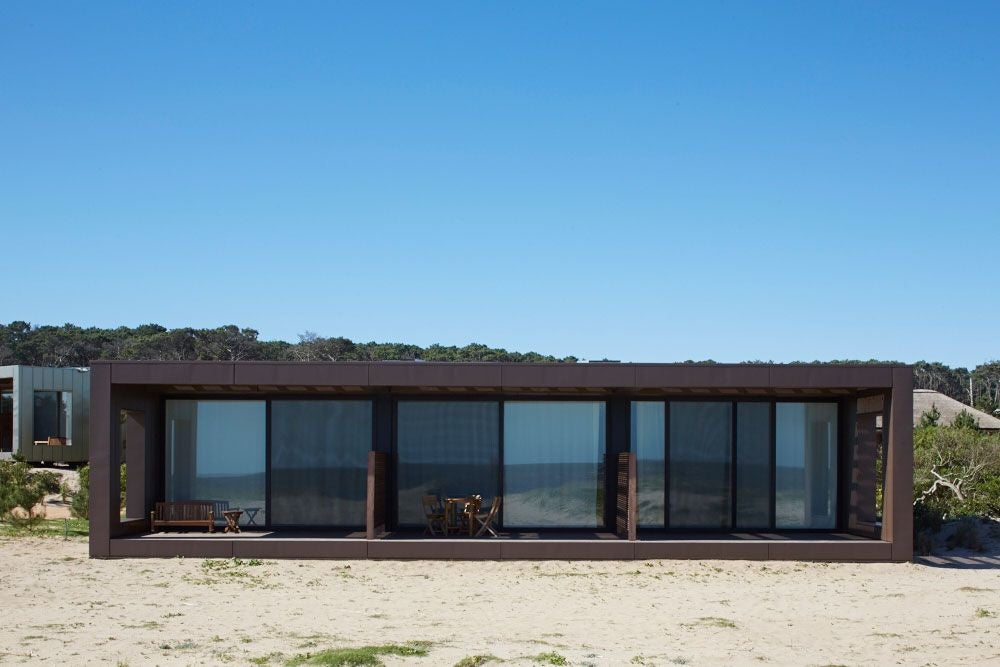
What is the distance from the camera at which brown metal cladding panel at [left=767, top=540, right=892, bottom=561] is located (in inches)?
556

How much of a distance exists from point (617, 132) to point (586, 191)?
3772 millimetres

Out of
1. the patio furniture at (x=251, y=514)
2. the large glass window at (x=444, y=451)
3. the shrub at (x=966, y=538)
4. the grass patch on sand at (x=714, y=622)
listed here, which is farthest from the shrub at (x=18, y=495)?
the shrub at (x=966, y=538)

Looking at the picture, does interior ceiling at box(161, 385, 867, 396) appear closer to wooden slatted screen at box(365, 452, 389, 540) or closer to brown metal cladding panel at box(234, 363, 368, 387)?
brown metal cladding panel at box(234, 363, 368, 387)

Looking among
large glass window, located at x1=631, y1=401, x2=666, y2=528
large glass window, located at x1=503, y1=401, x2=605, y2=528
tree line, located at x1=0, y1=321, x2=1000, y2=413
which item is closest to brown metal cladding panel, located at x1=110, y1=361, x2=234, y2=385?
large glass window, located at x1=503, y1=401, x2=605, y2=528

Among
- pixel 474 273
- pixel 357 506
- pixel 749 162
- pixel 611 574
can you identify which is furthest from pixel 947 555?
pixel 474 273

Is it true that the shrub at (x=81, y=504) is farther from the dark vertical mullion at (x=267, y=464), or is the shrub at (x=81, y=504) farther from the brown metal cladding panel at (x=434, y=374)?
the brown metal cladding panel at (x=434, y=374)

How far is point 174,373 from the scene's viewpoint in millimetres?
13914

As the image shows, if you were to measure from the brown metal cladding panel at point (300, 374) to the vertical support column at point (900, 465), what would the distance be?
7306mm

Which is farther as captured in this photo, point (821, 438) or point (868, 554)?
point (821, 438)

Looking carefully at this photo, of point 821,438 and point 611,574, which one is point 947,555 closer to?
point 821,438

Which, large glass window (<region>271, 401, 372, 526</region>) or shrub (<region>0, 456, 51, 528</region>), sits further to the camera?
shrub (<region>0, 456, 51, 528</region>)

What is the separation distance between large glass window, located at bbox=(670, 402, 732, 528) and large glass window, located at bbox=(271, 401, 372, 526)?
186 inches

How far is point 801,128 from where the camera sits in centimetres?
2077

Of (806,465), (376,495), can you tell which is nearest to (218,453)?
(376,495)
